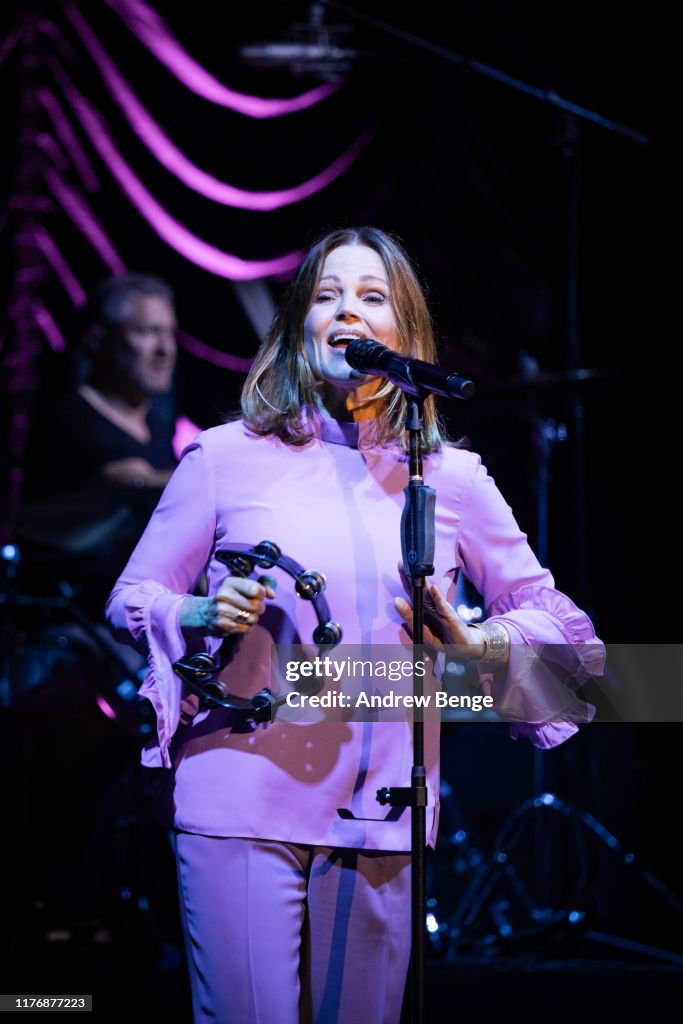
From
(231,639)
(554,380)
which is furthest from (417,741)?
(554,380)

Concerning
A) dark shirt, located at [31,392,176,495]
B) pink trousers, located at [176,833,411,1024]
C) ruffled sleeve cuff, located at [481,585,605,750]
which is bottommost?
pink trousers, located at [176,833,411,1024]

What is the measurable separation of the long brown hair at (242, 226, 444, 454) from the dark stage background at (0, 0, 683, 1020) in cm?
157

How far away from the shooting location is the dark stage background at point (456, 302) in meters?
3.98

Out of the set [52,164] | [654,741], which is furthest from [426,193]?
[654,741]

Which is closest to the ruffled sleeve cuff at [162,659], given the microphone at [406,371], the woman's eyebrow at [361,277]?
the microphone at [406,371]

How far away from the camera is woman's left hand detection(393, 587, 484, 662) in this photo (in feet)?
5.88

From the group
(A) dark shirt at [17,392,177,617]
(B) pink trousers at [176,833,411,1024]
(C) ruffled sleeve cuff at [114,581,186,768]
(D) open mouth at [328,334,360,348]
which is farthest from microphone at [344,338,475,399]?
(A) dark shirt at [17,392,177,617]

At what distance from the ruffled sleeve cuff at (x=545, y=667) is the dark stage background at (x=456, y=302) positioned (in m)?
1.70

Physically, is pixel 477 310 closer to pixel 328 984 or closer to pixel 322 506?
pixel 322 506

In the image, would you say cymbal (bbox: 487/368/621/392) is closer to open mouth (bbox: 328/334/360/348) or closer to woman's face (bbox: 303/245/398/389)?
woman's face (bbox: 303/245/398/389)

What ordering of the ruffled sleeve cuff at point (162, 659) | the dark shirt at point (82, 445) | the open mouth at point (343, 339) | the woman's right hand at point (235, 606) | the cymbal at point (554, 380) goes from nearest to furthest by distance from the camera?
the woman's right hand at point (235, 606) < the ruffled sleeve cuff at point (162, 659) < the open mouth at point (343, 339) < the cymbal at point (554, 380) < the dark shirt at point (82, 445)

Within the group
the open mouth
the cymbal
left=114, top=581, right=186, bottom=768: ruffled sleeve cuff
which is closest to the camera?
left=114, top=581, right=186, bottom=768: ruffled sleeve cuff

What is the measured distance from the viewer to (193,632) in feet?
5.82

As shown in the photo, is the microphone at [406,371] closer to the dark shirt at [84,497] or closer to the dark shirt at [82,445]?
the dark shirt at [84,497]
